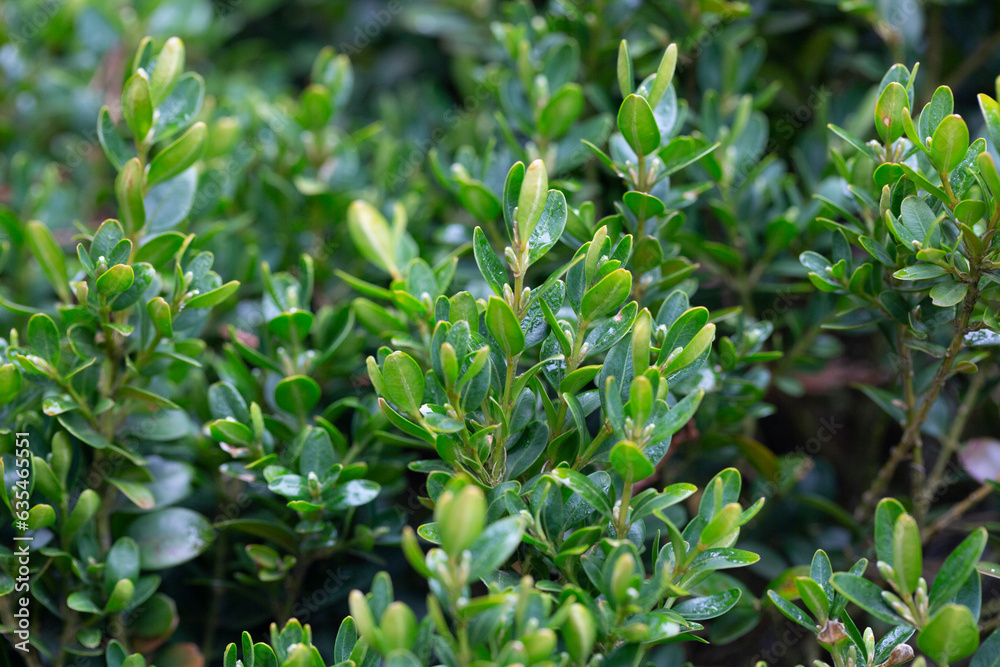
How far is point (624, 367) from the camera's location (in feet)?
3.58

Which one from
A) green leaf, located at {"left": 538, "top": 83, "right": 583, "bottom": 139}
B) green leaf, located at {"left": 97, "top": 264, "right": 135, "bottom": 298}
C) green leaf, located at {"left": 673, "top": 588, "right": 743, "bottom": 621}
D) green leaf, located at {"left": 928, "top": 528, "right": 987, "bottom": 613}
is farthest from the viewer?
green leaf, located at {"left": 538, "top": 83, "right": 583, "bottom": 139}

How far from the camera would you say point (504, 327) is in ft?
3.43

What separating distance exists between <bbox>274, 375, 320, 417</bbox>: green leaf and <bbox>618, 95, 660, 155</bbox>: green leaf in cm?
65

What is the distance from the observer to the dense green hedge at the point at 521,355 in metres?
1.04

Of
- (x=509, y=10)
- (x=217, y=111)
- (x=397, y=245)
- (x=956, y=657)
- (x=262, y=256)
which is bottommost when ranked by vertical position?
(x=956, y=657)

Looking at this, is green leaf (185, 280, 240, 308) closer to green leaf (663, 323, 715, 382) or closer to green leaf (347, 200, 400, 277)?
green leaf (347, 200, 400, 277)

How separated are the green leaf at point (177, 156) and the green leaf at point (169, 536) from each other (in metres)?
0.59

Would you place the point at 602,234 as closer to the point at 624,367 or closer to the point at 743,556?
the point at 624,367

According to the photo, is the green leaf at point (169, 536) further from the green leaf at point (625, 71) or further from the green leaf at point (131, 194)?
the green leaf at point (625, 71)

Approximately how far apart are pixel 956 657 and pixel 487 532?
582mm

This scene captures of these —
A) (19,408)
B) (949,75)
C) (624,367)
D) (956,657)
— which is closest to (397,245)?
(624,367)

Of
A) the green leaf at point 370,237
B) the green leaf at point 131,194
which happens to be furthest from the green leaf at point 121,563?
the green leaf at point 370,237

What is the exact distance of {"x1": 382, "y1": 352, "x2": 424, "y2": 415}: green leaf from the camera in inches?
40.6

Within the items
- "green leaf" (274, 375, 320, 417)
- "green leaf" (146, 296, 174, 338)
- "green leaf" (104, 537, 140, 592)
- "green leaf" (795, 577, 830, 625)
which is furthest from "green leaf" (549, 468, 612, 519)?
"green leaf" (104, 537, 140, 592)
